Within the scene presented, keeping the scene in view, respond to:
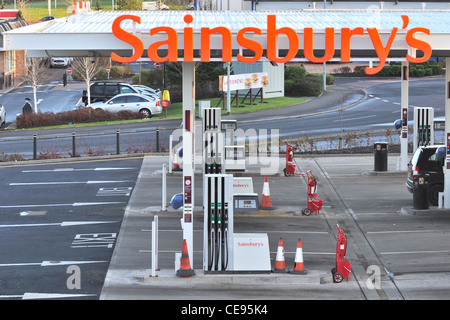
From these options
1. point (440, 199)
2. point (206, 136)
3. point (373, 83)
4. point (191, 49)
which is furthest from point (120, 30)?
point (373, 83)

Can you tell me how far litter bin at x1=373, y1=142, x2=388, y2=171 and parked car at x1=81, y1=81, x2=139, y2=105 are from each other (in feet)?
77.7

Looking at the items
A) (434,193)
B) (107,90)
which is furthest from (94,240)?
(107,90)

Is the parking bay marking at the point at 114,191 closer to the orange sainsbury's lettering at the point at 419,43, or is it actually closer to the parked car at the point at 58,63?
the orange sainsbury's lettering at the point at 419,43

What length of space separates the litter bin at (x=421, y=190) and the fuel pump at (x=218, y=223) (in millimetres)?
7788

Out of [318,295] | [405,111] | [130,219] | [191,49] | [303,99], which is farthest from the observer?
[303,99]

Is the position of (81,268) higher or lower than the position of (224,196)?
lower

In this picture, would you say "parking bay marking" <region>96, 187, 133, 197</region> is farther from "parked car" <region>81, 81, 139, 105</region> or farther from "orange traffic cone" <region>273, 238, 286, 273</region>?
"parked car" <region>81, 81, 139, 105</region>

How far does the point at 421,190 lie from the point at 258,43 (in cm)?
633

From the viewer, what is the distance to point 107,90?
5091 cm

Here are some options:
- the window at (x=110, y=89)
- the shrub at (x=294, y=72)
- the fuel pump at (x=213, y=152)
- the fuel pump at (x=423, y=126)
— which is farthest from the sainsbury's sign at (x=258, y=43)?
the shrub at (x=294, y=72)

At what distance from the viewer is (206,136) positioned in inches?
890

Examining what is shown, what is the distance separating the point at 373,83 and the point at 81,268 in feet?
160

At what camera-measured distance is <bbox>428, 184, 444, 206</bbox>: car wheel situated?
23344mm

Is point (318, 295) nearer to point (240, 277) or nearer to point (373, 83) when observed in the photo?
point (240, 277)
